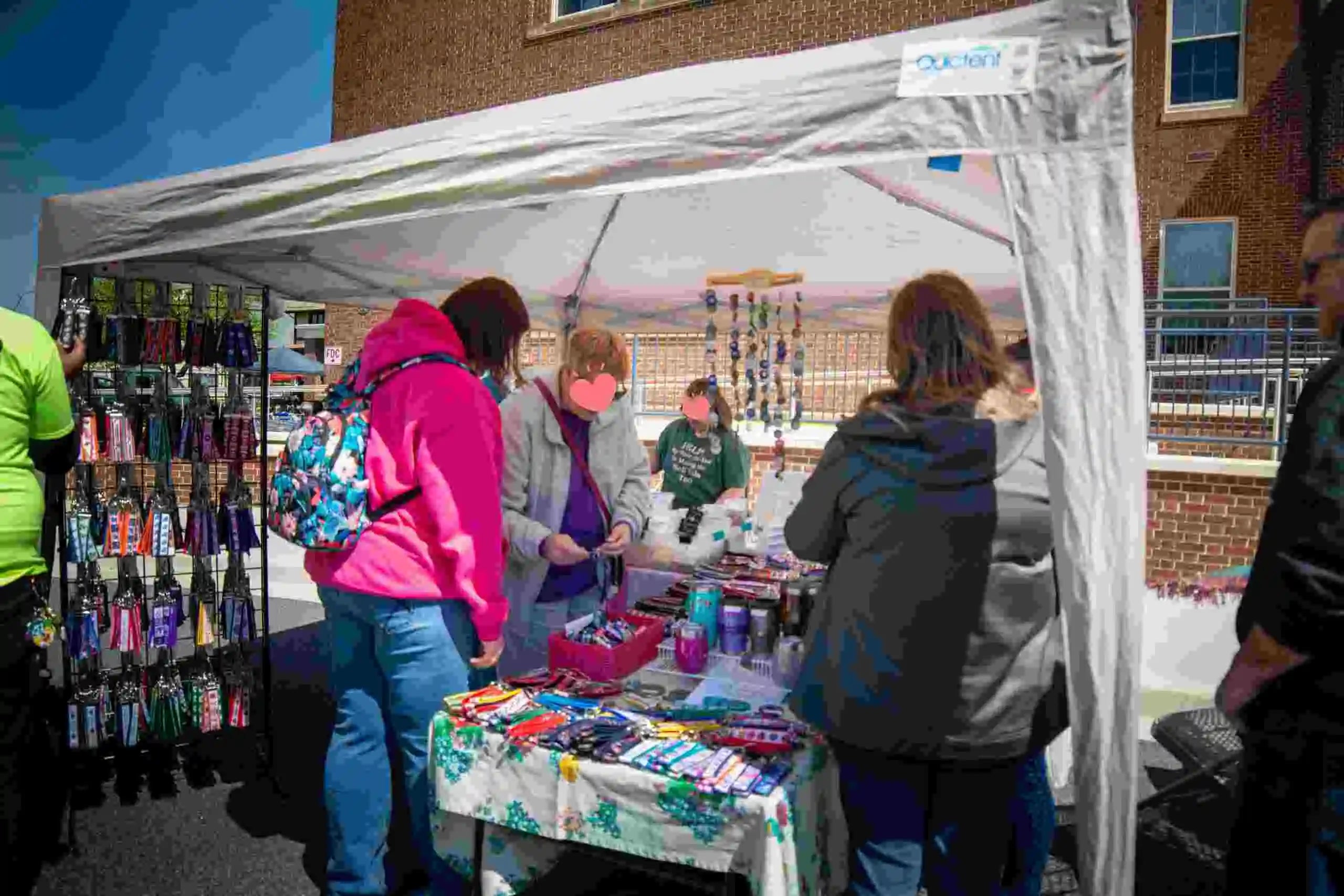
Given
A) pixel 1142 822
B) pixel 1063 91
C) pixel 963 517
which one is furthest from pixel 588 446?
pixel 1142 822

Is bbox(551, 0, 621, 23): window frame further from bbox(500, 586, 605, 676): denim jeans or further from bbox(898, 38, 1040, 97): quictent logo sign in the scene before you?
bbox(898, 38, 1040, 97): quictent logo sign

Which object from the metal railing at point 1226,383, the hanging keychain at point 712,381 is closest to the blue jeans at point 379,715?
the hanging keychain at point 712,381

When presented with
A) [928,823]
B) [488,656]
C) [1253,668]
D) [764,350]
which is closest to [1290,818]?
[1253,668]

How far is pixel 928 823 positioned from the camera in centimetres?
162

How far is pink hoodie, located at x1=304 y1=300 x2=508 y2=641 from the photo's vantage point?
2.06 m

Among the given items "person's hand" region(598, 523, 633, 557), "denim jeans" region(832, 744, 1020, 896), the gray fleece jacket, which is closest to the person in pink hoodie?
the gray fleece jacket

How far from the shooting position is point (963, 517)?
153 centimetres

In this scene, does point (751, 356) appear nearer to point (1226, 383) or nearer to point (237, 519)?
point (237, 519)

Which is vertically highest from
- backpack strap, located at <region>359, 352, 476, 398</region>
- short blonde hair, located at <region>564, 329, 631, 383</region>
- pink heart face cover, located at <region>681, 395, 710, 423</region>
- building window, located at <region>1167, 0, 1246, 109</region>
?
building window, located at <region>1167, 0, 1246, 109</region>

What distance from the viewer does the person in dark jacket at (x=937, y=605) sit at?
1540 mm

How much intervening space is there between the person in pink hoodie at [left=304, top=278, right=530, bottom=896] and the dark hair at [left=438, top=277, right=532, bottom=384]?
65 millimetres

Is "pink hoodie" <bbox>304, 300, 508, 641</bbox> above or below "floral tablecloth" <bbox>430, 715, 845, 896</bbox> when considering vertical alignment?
above

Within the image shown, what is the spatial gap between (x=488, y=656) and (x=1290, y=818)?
69.3 inches

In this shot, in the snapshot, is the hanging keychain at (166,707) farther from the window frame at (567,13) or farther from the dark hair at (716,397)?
the window frame at (567,13)
